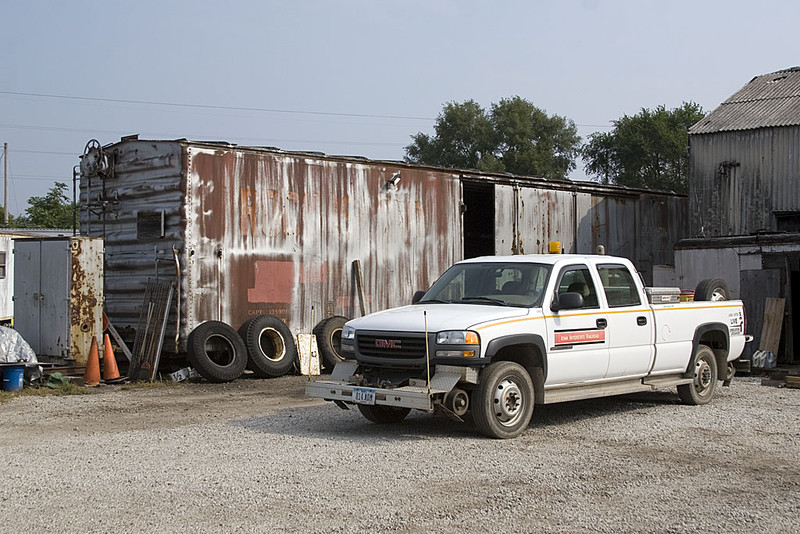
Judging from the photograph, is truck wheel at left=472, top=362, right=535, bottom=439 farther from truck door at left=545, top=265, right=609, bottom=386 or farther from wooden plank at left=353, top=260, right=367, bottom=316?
wooden plank at left=353, top=260, right=367, bottom=316

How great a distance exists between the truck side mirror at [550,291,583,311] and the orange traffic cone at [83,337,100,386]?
872 centimetres

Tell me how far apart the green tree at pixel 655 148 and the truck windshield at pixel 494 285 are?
49135 mm

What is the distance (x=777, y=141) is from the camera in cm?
2423

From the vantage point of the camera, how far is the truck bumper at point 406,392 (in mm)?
8852

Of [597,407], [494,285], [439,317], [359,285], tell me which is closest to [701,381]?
[597,407]

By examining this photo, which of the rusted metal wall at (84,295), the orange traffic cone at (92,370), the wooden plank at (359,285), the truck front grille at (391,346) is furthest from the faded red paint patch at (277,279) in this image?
the truck front grille at (391,346)

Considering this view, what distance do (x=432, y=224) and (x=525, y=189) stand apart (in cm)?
320

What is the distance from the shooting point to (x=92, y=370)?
49.9ft

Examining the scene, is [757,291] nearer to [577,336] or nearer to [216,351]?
[577,336]

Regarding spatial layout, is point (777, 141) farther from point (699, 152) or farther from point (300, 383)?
point (300, 383)

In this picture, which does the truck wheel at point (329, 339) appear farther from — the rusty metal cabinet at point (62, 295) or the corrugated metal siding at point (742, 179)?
the corrugated metal siding at point (742, 179)

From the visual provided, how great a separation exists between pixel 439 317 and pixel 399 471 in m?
2.19

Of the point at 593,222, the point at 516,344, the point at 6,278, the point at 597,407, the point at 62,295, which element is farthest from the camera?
the point at 593,222

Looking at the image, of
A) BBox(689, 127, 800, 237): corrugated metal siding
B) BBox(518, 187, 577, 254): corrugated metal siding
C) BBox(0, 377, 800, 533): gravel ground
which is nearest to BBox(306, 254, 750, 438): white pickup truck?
BBox(0, 377, 800, 533): gravel ground
